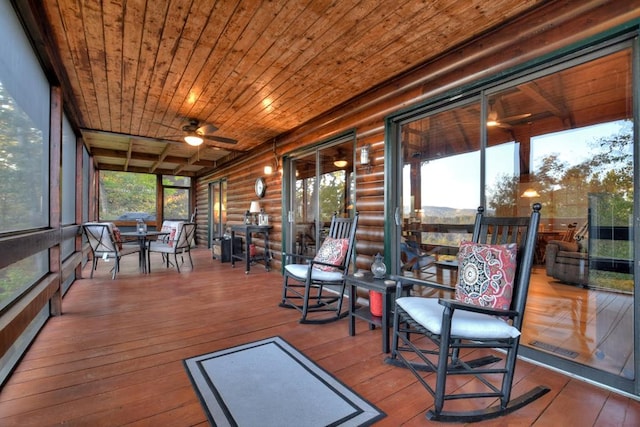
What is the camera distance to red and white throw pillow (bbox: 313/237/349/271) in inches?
122

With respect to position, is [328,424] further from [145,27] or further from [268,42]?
[145,27]

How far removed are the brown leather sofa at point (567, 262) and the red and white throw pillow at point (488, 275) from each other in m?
1.05

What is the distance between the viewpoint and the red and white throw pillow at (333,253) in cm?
309

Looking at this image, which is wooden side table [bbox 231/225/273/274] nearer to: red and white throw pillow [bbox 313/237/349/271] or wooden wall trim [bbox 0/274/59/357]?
red and white throw pillow [bbox 313/237/349/271]

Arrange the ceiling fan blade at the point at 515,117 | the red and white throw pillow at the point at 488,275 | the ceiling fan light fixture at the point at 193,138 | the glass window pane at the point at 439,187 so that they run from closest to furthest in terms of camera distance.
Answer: the red and white throw pillow at the point at 488,275 → the ceiling fan blade at the point at 515,117 → the glass window pane at the point at 439,187 → the ceiling fan light fixture at the point at 193,138

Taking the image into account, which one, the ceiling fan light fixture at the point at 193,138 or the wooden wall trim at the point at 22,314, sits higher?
the ceiling fan light fixture at the point at 193,138

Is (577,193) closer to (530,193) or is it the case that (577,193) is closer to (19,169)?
(530,193)

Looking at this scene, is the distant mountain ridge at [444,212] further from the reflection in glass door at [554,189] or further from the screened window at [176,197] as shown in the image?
the screened window at [176,197]

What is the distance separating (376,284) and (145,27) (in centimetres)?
272

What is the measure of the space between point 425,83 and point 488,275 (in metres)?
1.95

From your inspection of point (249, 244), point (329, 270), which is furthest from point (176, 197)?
point (329, 270)

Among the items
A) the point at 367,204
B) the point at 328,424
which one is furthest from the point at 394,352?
the point at 367,204

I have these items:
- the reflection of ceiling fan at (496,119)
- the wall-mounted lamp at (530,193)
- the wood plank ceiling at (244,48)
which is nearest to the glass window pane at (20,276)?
the wood plank ceiling at (244,48)

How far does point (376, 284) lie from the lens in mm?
2383
